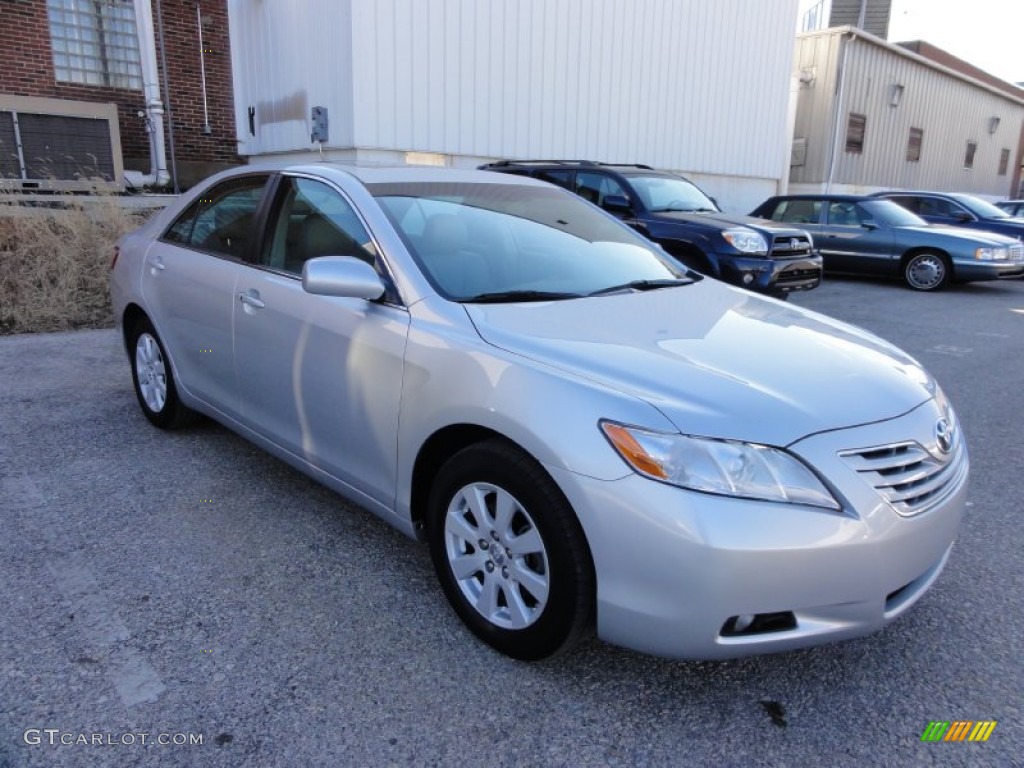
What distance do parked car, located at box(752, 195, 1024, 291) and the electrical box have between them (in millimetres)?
7129

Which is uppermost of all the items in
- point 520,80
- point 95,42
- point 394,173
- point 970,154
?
point 95,42

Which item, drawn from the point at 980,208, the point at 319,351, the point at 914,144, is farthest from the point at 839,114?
the point at 319,351

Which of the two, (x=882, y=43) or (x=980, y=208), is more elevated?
(x=882, y=43)

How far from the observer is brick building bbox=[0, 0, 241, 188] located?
11172 millimetres

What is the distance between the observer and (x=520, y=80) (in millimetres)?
11148

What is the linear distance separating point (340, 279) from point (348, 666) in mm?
1304

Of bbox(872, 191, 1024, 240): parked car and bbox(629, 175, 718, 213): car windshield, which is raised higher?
bbox(629, 175, 718, 213): car windshield

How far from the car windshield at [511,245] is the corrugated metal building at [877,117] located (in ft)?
60.0

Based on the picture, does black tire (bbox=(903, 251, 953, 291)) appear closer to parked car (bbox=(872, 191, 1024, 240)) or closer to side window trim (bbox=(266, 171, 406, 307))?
parked car (bbox=(872, 191, 1024, 240))

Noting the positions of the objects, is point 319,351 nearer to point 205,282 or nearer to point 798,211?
point 205,282

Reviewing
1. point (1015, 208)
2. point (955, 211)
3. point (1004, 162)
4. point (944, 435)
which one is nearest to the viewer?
point (944, 435)

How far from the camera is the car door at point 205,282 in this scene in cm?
362
